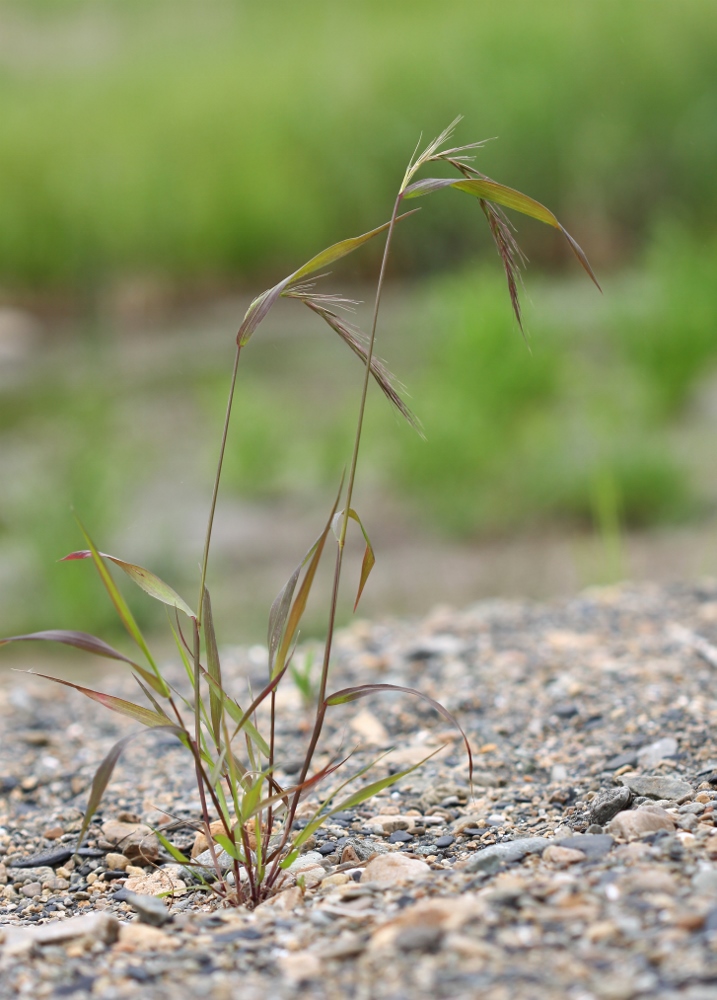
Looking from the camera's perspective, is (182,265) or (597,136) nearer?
(182,265)

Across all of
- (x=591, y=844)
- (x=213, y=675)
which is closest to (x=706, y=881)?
(x=591, y=844)

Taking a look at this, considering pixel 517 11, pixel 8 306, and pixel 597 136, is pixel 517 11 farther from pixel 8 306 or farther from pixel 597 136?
pixel 8 306

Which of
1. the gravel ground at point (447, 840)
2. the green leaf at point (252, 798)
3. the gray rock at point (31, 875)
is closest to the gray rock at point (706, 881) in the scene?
the gravel ground at point (447, 840)

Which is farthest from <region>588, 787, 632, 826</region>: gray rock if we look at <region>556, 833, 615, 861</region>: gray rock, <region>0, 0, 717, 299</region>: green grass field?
<region>0, 0, 717, 299</region>: green grass field

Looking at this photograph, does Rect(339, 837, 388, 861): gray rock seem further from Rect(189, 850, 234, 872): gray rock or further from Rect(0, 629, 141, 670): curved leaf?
Rect(0, 629, 141, 670): curved leaf

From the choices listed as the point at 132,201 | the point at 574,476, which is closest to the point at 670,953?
the point at 574,476

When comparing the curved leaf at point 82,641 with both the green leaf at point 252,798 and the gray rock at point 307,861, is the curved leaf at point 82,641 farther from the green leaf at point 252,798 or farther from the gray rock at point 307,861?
the gray rock at point 307,861

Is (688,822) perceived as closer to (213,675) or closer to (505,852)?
(505,852)
